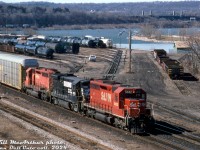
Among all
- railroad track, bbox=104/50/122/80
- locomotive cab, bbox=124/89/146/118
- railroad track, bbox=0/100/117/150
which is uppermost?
locomotive cab, bbox=124/89/146/118

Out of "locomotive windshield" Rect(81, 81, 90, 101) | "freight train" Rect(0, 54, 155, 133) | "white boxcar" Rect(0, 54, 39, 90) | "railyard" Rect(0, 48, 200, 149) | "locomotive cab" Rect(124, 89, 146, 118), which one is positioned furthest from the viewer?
"white boxcar" Rect(0, 54, 39, 90)

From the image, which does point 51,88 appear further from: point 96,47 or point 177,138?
point 96,47

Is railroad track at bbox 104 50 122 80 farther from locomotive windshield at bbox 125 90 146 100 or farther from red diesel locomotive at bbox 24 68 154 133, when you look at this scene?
locomotive windshield at bbox 125 90 146 100

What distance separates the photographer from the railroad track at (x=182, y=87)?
50562 mm

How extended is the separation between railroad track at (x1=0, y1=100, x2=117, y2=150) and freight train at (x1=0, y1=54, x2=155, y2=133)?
276cm

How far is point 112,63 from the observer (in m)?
78.4

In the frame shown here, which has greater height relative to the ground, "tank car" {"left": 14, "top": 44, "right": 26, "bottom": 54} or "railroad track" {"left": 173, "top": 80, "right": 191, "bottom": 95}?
"tank car" {"left": 14, "top": 44, "right": 26, "bottom": 54}

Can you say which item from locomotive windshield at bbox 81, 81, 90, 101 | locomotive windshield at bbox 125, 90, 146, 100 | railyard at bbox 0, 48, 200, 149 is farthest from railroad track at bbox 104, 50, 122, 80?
locomotive windshield at bbox 125, 90, 146, 100

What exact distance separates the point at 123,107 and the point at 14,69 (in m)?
21.7

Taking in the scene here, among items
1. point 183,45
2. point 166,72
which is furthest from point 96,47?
point 166,72

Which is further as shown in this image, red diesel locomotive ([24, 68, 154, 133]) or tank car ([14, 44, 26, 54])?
tank car ([14, 44, 26, 54])

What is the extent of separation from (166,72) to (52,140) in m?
41.9

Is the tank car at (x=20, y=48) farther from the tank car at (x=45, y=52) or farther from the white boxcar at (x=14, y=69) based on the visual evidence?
the white boxcar at (x=14, y=69)

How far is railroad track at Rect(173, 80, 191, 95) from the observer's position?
50.6m
